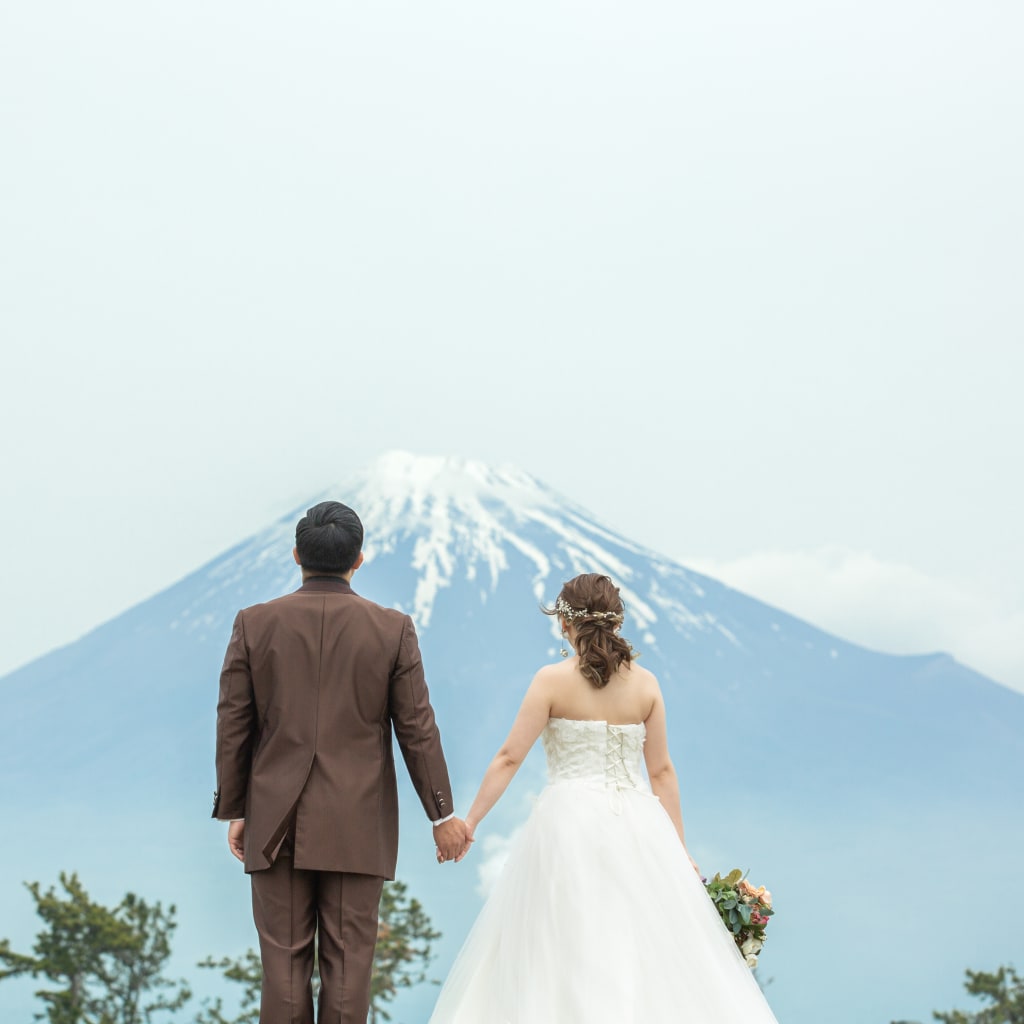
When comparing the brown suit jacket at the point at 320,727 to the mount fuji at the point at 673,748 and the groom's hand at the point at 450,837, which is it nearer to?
the groom's hand at the point at 450,837

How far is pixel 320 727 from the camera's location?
2.79 meters

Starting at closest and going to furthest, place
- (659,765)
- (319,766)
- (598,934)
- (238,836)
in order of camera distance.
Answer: (319,766) < (238,836) < (598,934) < (659,765)

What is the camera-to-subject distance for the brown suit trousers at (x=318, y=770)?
2777mm

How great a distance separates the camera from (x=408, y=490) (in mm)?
22938

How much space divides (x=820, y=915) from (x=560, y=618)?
13149 mm

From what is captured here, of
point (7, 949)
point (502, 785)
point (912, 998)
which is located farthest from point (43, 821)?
point (502, 785)

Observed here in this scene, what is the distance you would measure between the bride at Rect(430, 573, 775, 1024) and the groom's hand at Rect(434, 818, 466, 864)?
2.1 inches

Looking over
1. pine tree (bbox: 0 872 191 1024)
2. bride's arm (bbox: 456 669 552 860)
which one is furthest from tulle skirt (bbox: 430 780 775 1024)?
pine tree (bbox: 0 872 191 1024)

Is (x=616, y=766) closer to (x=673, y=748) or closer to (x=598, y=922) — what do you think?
Result: (x=598, y=922)

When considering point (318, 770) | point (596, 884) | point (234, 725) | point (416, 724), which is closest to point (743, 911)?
Answer: point (596, 884)

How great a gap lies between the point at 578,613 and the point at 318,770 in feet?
2.63

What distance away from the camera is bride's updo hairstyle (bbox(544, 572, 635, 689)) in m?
3.21

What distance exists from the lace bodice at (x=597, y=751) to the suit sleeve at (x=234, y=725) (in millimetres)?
813

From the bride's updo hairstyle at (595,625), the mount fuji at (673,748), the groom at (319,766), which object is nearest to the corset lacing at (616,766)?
the bride's updo hairstyle at (595,625)
